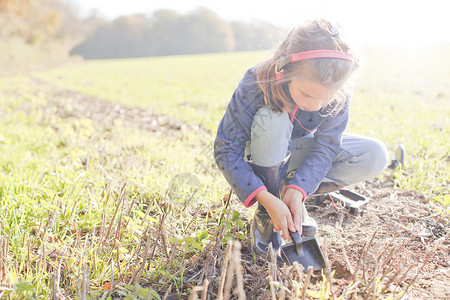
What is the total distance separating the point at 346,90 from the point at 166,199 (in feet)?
3.68

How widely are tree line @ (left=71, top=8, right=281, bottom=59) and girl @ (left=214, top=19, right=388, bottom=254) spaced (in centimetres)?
4929

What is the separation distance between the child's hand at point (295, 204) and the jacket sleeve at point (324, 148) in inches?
4.7

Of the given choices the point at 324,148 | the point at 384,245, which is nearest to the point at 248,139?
the point at 324,148

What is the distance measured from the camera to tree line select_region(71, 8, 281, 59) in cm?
5244

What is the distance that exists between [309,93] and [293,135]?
0.49m

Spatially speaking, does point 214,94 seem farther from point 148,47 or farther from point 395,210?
point 148,47

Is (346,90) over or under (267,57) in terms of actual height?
under

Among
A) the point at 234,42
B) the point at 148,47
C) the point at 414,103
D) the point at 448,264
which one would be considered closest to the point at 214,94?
the point at 414,103

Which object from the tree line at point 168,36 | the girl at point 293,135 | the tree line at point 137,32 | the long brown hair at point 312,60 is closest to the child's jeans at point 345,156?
the girl at point 293,135

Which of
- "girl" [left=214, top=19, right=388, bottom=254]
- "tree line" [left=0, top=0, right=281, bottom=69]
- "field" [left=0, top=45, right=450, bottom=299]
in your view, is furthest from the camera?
"tree line" [left=0, top=0, right=281, bottom=69]

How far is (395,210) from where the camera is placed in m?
2.07

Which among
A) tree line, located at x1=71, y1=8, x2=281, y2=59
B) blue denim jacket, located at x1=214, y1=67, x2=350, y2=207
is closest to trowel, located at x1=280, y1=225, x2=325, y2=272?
blue denim jacket, located at x1=214, y1=67, x2=350, y2=207

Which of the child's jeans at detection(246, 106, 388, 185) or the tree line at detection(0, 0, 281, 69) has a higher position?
the tree line at detection(0, 0, 281, 69)

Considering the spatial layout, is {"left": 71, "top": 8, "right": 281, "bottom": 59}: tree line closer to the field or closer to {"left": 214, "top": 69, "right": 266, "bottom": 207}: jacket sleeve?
the field
